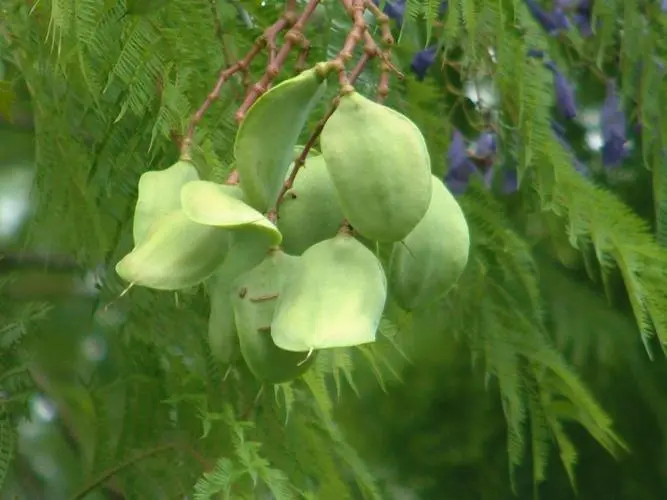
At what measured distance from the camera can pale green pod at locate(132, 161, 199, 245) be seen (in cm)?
46

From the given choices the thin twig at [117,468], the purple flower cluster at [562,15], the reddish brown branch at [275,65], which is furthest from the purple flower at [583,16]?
the reddish brown branch at [275,65]

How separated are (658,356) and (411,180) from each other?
3.16 feet

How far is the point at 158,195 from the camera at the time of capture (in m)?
0.46

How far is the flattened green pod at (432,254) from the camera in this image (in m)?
0.45

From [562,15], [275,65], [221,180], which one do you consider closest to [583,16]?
[562,15]

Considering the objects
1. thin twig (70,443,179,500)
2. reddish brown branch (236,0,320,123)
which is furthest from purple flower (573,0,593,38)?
reddish brown branch (236,0,320,123)

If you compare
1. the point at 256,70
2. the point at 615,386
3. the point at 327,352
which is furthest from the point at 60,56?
the point at 615,386

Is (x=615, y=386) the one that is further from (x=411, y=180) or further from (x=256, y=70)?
(x=411, y=180)

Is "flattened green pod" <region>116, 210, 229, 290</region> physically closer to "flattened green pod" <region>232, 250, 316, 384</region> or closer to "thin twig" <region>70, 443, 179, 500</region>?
"flattened green pod" <region>232, 250, 316, 384</region>

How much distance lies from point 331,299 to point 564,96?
670 millimetres

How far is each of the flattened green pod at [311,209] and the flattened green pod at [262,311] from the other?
18 millimetres

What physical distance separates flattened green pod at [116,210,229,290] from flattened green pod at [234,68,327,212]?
21mm

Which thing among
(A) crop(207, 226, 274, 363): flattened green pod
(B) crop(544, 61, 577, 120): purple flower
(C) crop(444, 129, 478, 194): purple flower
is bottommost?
(C) crop(444, 129, 478, 194): purple flower

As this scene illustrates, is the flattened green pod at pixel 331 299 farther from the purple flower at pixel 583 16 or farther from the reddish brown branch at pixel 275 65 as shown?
the purple flower at pixel 583 16
